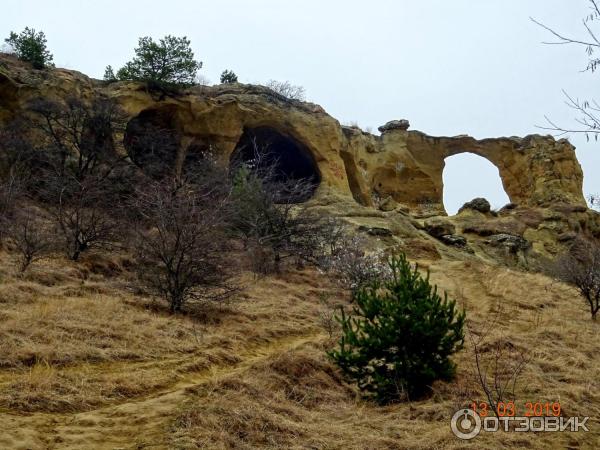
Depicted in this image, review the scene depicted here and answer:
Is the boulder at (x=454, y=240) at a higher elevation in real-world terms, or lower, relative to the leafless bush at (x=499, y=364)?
higher

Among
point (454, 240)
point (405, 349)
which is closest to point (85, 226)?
point (405, 349)

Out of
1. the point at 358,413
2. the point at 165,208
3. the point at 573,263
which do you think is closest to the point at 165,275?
the point at 165,208

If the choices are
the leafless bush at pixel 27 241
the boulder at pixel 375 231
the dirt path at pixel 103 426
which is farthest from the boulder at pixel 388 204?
the dirt path at pixel 103 426

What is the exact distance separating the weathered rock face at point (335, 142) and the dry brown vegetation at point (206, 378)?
13.0 m

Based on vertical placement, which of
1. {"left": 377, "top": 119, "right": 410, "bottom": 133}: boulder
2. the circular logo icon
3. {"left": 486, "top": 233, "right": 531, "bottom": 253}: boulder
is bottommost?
the circular logo icon

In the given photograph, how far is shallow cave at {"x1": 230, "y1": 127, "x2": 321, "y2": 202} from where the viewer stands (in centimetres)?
2878

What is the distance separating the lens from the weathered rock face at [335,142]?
23.7m

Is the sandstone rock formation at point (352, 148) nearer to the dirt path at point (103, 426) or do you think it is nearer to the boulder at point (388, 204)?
the boulder at point (388, 204)

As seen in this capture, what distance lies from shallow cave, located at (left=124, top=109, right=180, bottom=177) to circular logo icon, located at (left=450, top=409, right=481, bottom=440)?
64.4 ft

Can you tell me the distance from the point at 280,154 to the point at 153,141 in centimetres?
871

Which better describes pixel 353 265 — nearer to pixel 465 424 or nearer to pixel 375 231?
pixel 375 231

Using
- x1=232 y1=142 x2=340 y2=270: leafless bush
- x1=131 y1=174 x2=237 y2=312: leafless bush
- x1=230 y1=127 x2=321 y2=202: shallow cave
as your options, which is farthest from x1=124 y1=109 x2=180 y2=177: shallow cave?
x1=131 y1=174 x2=237 y2=312: leafless bush

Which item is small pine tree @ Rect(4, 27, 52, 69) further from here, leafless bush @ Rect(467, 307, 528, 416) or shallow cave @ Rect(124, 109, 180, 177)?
leafless bush @ Rect(467, 307, 528, 416)

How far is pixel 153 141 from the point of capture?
2452 centimetres
